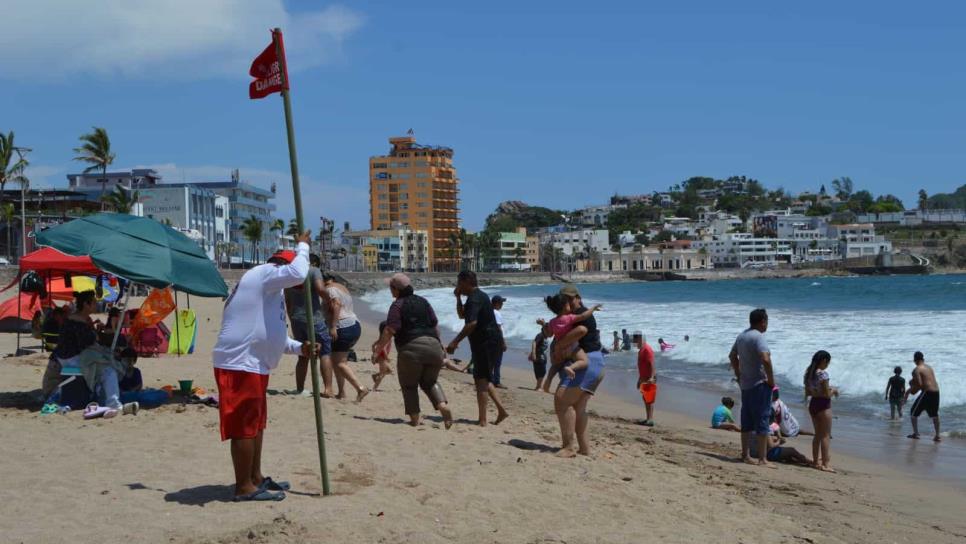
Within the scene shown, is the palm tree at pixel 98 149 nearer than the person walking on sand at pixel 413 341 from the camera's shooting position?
No

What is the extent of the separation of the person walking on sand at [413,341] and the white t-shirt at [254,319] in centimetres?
291

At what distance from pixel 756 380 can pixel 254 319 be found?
4.72 m

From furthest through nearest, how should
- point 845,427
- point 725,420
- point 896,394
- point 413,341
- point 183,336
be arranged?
point 183,336
point 896,394
point 845,427
point 725,420
point 413,341

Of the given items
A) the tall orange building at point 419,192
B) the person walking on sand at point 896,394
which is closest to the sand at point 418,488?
the person walking on sand at point 896,394

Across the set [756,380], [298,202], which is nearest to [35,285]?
[298,202]

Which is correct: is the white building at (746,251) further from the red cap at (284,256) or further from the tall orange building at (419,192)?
the red cap at (284,256)

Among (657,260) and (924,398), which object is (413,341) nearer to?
(924,398)

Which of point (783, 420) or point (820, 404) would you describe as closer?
point (820, 404)

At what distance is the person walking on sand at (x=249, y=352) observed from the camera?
4863mm

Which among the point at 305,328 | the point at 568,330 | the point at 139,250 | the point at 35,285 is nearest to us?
the point at 568,330

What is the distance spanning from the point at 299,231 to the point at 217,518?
1.64m

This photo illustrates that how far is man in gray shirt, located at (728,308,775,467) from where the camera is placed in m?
7.70

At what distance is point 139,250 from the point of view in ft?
25.4

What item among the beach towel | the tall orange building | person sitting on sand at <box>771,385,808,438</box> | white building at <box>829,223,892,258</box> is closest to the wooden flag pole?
person sitting on sand at <box>771,385,808,438</box>
